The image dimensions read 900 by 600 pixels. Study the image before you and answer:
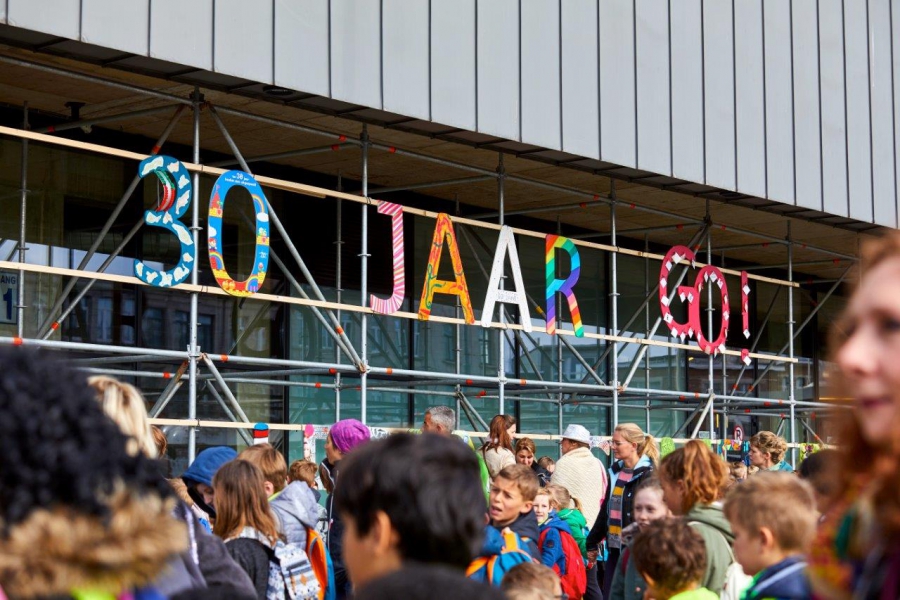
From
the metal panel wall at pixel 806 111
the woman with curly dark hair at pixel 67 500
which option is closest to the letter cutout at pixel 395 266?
the metal panel wall at pixel 806 111

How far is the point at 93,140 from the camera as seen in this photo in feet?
44.0

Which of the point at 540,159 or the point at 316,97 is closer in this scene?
the point at 316,97

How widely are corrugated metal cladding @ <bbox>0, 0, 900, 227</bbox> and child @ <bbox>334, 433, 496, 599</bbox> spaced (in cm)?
737

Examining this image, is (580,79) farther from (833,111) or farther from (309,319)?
(833,111)

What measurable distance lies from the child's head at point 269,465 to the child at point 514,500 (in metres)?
1.17

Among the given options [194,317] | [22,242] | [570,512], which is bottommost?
[570,512]

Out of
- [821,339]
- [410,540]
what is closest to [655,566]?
[410,540]

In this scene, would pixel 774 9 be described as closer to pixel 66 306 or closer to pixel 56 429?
pixel 66 306

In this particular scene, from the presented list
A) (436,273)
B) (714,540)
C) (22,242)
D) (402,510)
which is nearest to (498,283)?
(436,273)

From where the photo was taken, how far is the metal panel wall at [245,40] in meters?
10.6

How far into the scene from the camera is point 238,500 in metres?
5.48

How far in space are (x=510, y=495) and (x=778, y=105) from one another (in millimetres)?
11039

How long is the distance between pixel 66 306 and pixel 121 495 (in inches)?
434

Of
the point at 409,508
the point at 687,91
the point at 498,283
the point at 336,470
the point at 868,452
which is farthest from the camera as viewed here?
the point at 687,91
